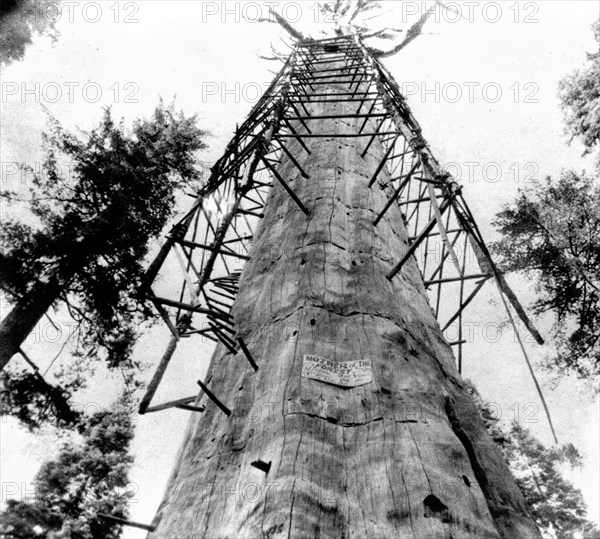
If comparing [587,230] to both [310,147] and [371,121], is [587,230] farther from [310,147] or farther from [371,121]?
[310,147]

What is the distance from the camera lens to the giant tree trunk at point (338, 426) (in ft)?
5.62

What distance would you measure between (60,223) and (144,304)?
8.49ft

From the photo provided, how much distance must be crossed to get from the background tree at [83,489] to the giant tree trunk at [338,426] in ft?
37.4

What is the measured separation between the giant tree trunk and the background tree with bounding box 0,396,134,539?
11397mm

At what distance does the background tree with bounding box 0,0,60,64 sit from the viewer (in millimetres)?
12211

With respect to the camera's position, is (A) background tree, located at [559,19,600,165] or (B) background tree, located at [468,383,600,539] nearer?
(A) background tree, located at [559,19,600,165]

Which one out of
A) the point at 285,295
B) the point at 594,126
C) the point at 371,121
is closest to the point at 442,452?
the point at 285,295

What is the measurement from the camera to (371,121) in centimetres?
708

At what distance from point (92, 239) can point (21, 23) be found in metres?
6.39

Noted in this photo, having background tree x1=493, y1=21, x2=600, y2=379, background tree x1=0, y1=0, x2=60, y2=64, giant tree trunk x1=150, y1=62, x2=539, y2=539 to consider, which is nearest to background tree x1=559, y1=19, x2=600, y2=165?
background tree x1=493, y1=21, x2=600, y2=379

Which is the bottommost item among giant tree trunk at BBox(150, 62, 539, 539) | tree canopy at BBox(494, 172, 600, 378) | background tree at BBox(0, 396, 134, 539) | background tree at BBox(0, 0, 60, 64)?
giant tree trunk at BBox(150, 62, 539, 539)

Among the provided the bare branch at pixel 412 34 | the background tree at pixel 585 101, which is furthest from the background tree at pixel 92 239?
the background tree at pixel 585 101

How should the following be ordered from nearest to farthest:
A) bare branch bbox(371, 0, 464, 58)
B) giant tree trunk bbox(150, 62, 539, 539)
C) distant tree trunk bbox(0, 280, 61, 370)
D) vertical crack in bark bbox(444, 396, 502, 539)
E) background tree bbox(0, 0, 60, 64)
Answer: giant tree trunk bbox(150, 62, 539, 539) → vertical crack in bark bbox(444, 396, 502, 539) → distant tree trunk bbox(0, 280, 61, 370) → bare branch bbox(371, 0, 464, 58) → background tree bbox(0, 0, 60, 64)

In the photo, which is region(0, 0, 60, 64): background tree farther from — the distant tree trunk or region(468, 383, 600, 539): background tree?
region(468, 383, 600, 539): background tree
